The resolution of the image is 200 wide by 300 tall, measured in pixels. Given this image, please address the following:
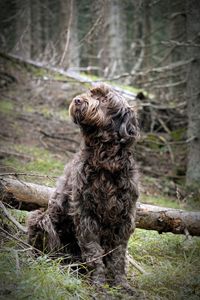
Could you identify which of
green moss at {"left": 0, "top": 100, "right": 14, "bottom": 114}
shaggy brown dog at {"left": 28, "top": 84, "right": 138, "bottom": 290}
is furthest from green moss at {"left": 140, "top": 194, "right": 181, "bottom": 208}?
green moss at {"left": 0, "top": 100, "right": 14, "bottom": 114}

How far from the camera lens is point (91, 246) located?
5.60 m

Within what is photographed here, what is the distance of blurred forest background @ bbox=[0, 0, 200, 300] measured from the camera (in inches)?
206

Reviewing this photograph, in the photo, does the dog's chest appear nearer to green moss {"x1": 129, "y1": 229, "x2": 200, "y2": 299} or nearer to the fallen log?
green moss {"x1": 129, "y1": 229, "x2": 200, "y2": 299}

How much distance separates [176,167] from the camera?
13523 millimetres

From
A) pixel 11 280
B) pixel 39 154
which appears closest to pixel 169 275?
pixel 11 280

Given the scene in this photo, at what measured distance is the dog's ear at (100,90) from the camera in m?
5.83

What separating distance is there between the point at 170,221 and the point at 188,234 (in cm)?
33

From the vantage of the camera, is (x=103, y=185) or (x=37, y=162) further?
(x=37, y=162)

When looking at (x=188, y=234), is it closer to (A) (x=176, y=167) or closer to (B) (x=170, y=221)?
(B) (x=170, y=221)

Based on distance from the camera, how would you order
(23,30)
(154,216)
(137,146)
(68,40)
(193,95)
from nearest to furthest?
1. (154,216)
2. (68,40)
3. (193,95)
4. (137,146)
5. (23,30)

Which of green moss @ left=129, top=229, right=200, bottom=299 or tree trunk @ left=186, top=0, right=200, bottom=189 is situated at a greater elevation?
tree trunk @ left=186, top=0, right=200, bottom=189

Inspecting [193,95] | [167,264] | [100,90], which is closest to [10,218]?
[100,90]

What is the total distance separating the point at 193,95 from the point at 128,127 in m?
6.40

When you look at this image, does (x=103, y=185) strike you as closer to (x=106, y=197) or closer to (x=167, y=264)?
(x=106, y=197)
